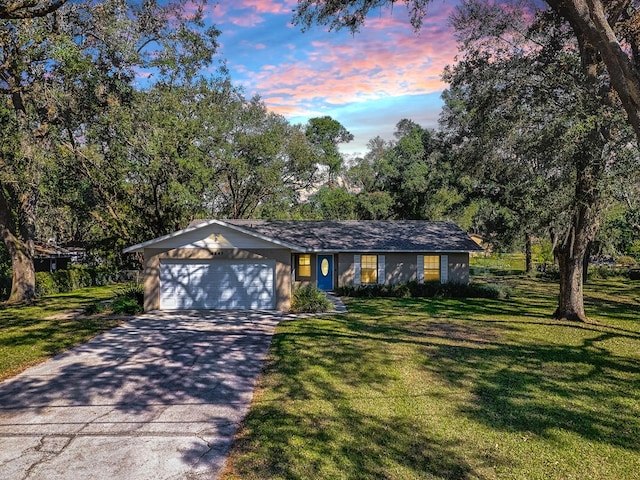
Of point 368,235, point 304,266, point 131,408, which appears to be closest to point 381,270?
point 368,235

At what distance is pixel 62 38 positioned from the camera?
31.3 ft

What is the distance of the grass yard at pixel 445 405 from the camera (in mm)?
5004

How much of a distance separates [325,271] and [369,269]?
233 cm

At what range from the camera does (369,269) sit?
74.4 ft

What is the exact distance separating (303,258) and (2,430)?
16.9 m

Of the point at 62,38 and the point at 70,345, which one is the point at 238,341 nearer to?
the point at 70,345

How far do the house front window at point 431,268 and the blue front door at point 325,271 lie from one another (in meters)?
4.95

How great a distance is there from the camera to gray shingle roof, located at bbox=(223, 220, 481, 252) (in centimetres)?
2223

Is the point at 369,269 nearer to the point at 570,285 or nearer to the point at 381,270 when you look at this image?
the point at 381,270

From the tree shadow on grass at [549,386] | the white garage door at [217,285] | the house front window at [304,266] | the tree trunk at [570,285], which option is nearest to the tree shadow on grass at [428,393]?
the tree shadow on grass at [549,386]

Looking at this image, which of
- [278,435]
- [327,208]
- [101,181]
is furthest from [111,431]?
[327,208]

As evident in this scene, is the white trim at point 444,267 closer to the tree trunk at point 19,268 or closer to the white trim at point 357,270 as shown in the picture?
the white trim at point 357,270

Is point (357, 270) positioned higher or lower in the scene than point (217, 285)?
higher

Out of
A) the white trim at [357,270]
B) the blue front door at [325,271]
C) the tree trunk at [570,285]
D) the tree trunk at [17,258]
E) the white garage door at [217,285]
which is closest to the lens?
the tree trunk at [570,285]
